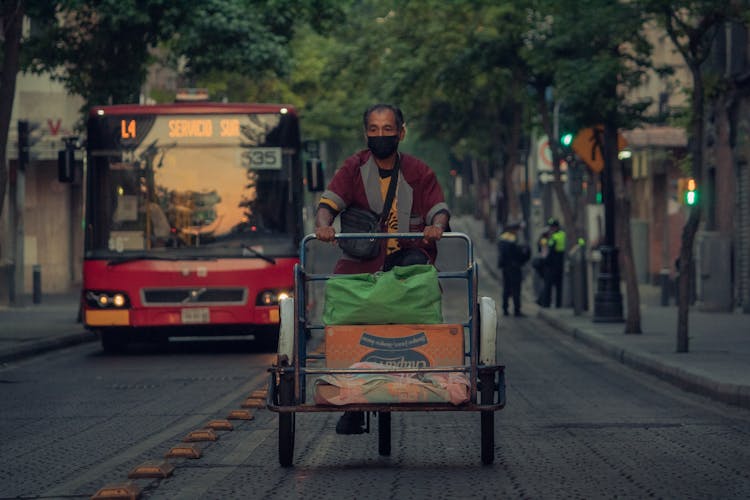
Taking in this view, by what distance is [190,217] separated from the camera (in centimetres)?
1992

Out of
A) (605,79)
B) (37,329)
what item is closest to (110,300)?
(37,329)

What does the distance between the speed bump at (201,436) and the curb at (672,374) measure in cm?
496

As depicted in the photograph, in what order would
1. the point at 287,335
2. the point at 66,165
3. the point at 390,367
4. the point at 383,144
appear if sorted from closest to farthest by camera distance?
the point at 390,367 < the point at 287,335 < the point at 383,144 < the point at 66,165

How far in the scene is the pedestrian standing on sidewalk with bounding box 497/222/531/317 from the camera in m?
30.8

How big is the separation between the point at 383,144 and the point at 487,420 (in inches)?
64.7

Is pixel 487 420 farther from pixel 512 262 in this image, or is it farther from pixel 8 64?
pixel 512 262

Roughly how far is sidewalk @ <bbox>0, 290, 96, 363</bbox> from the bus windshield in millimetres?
1691

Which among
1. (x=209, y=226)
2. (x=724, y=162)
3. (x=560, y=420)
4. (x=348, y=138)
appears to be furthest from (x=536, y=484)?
(x=348, y=138)

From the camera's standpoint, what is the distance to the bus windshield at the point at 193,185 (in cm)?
1994

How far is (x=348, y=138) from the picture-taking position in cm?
6600

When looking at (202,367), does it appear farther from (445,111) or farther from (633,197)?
(445,111)

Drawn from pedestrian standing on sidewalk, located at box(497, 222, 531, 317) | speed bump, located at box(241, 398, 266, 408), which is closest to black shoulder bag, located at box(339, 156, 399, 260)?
speed bump, located at box(241, 398, 266, 408)

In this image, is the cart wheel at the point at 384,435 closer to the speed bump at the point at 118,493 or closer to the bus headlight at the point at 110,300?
the speed bump at the point at 118,493

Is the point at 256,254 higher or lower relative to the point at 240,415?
higher
